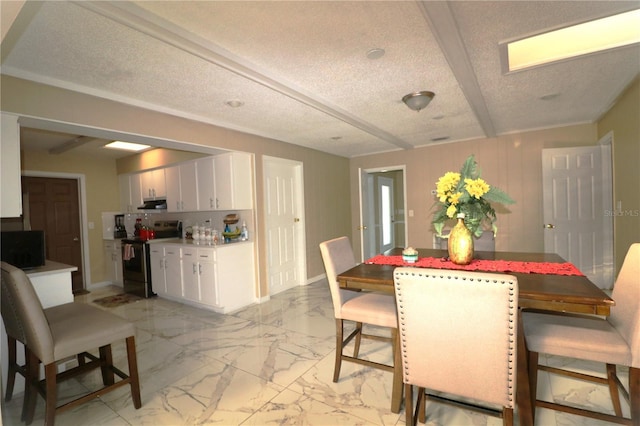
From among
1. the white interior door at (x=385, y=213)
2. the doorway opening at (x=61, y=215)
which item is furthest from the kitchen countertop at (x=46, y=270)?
the white interior door at (x=385, y=213)

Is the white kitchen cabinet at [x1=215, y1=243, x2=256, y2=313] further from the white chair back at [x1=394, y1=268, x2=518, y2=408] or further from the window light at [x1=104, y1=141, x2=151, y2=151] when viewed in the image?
the white chair back at [x1=394, y1=268, x2=518, y2=408]

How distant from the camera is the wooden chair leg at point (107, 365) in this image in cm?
213

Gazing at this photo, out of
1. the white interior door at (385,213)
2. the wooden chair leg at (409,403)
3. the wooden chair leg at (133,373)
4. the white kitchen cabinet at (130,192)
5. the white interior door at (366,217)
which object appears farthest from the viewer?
the white interior door at (385,213)

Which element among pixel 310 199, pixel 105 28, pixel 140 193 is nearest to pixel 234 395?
pixel 105 28

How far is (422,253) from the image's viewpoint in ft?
8.92

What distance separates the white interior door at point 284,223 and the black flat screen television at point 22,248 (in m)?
2.45

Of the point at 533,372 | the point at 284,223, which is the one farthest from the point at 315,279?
the point at 533,372

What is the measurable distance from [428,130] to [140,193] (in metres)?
4.89

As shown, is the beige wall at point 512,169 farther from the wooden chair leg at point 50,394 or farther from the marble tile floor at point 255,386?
the wooden chair leg at point 50,394

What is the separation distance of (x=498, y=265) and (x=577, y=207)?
295cm

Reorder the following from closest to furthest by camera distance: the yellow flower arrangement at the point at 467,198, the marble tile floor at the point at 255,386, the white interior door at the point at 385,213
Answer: the marble tile floor at the point at 255,386 → the yellow flower arrangement at the point at 467,198 → the white interior door at the point at 385,213

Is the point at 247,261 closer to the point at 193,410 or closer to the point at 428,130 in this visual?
the point at 193,410

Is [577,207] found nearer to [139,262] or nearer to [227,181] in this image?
[227,181]

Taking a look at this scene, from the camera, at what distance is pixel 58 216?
16.7 feet
